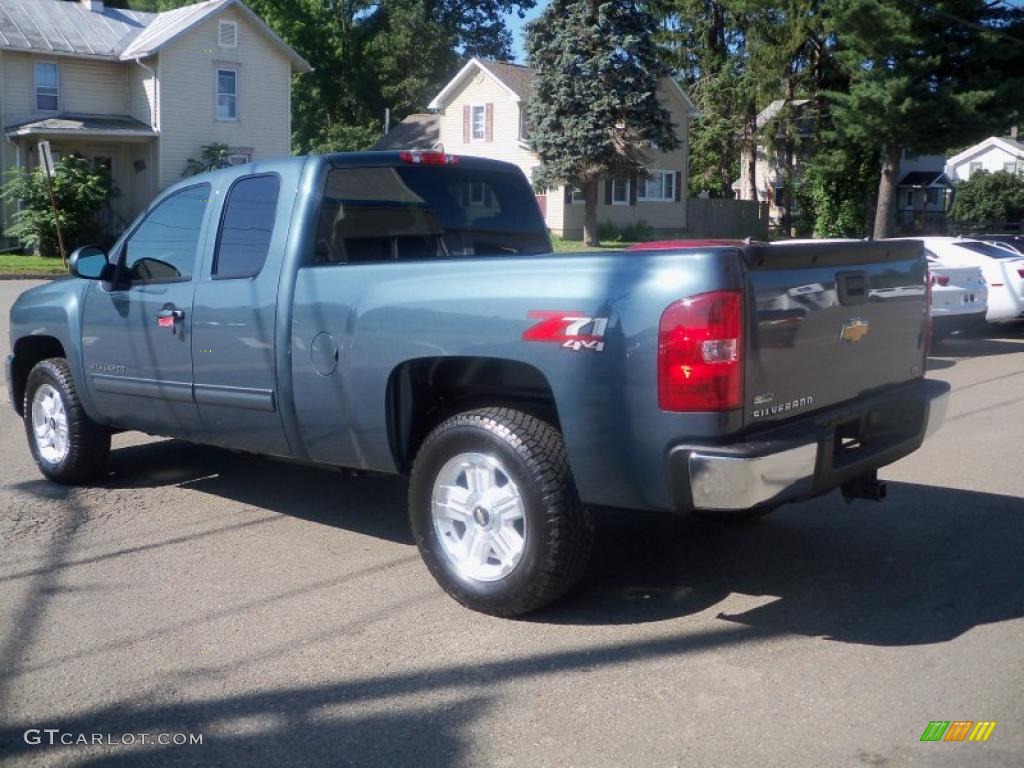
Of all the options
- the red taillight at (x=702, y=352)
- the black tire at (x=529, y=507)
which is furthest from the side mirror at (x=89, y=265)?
the red taillight at (x=702, y=352)

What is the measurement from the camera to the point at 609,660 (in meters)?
4.57

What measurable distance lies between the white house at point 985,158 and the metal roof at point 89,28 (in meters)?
45.1

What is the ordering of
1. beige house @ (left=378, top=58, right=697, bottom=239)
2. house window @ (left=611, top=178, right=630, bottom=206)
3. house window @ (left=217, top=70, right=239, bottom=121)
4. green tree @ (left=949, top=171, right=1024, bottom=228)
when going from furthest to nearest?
green tree @ (left=949, top=171, right=1024, bottom=228), house window @ (left=611, top=178, right=630, bottom=206), beige house @ (left=378, top=58, right=697, bottom=239), house window @ (left=217, top=70, right=239, bottom=121)

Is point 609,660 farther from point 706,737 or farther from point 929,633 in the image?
point 929,633

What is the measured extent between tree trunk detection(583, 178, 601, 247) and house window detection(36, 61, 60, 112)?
54.9 ft

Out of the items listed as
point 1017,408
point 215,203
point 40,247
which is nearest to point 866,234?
point 40,247

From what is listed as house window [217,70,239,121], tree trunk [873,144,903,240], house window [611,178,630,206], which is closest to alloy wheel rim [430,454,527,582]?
tree trunk [873,144,903,240]

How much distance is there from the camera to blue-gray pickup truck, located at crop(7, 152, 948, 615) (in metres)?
4.41

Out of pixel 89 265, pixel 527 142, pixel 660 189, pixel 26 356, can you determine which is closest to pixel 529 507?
pixel 89 265

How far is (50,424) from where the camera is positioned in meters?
7.59

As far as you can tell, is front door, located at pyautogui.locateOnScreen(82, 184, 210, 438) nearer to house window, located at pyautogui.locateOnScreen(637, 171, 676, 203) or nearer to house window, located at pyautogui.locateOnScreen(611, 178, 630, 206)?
house window, located at pyautogui.locateOnScreen(611, 178, 630, 206)

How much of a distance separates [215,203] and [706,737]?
13.0 feet

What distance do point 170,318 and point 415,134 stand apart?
4650cm

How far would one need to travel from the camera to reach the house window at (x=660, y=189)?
149 feet
